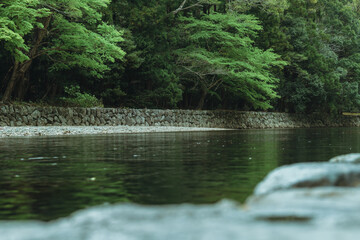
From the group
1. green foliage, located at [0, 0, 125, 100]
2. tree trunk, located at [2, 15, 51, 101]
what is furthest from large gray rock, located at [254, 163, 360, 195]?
tree trunk, located at [2, 15, 51, 101]

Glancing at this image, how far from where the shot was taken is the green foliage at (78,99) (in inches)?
1184

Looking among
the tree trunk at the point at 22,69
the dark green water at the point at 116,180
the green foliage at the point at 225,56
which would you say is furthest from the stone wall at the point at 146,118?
the dark green water at the point at 116,180

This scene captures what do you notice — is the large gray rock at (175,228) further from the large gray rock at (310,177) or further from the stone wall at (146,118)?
the stone wall at (146,118)

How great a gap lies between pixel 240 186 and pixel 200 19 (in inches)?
1387

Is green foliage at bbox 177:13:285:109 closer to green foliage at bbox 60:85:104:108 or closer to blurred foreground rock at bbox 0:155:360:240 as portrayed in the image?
green foliage at bbox 60:85:104:108

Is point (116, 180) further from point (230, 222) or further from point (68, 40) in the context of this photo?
point (68, 40)

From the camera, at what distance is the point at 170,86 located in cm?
3409

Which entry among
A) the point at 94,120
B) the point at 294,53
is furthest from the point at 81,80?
the point at 294,53

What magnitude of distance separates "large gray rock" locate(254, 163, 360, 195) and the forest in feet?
66.2

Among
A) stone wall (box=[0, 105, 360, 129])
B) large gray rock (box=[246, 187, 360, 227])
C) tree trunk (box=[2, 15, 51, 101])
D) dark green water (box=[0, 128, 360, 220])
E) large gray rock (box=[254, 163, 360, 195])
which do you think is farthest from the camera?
tree trunk (box=[2, 15, 51, 101])

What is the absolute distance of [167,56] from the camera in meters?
36.1

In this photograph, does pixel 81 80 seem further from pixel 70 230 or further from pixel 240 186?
pixel 70 230

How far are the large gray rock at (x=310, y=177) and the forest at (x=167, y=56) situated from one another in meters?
20.2

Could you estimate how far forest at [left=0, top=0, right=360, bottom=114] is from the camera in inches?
1090
